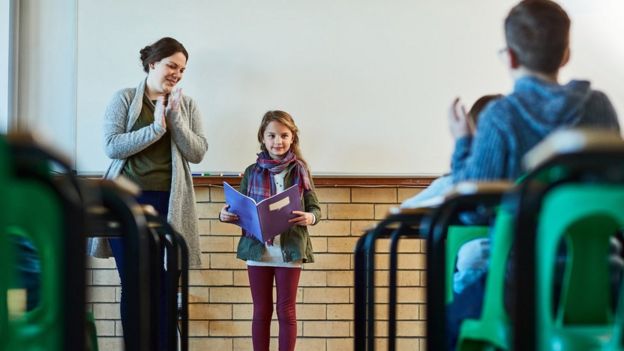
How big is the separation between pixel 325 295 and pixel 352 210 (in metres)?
0.48

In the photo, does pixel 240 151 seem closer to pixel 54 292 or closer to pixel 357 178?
pixel 357 178

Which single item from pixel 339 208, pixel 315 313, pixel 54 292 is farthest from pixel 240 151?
pixel 54 292

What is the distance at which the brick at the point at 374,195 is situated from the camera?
468 centimetres

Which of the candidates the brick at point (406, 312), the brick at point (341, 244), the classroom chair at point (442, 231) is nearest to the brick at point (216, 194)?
the brick at point (341, 244)

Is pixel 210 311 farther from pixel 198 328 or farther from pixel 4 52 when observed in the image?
pixel 4 52

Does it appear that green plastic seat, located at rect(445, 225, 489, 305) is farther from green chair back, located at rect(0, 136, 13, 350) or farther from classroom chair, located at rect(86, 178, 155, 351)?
green chair back, located at rect(0, 136, 13, 350)

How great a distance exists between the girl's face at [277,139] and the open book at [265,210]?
318mm

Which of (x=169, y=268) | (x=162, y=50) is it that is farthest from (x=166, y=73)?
(x=169, y=268)

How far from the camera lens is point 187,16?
15.4 feet

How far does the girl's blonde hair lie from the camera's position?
424cm

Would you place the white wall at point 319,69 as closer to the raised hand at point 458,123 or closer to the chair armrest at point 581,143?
the raised hand at point 458,123

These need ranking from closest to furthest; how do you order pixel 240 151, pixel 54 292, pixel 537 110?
pixel 54 292
pixel 537 110
pixel 240 151

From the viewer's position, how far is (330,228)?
186 inches

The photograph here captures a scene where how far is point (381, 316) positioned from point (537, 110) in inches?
109
